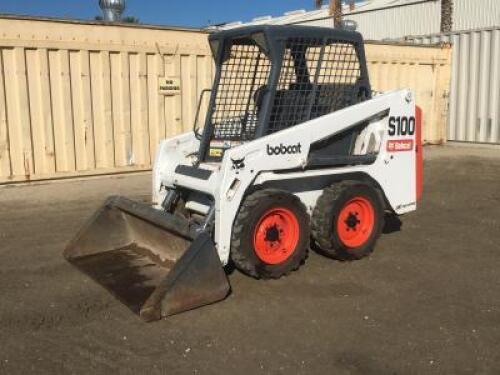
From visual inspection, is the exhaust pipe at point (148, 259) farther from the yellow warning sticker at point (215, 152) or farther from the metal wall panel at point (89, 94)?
the metal wall panel at point (89, 94)

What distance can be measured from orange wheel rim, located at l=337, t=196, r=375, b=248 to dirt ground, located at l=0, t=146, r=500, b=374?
23 centimetres

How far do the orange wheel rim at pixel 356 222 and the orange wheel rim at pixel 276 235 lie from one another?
20.5 inches

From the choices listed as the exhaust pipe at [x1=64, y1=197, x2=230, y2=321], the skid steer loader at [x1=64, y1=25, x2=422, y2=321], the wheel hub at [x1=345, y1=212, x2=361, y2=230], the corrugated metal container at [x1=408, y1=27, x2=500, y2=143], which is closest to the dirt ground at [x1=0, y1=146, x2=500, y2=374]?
the exhaust pipe at [x1=64, y1=197, x2=230, y2=321]

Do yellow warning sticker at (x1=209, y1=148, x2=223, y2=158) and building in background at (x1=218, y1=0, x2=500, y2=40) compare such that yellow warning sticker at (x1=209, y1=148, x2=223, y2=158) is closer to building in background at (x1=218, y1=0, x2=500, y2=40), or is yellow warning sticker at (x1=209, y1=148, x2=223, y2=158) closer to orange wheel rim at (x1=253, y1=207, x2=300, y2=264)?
orange wheel rim at (x1=253, y1=207, x2=300, y2=264)

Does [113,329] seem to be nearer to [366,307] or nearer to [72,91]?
[366,307]

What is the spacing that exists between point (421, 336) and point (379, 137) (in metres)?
2.14

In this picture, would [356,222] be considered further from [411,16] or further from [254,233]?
[411,16]

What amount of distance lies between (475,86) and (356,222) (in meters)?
9.67

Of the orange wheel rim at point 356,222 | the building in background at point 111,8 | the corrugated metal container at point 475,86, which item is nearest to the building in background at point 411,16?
the corrugated metal container at point 475,86

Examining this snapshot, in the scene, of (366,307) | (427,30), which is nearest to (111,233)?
(366,307)

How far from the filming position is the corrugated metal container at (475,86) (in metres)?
12.9

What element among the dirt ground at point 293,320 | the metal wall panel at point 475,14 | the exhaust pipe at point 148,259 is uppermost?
the metal wall panel at point 475,14

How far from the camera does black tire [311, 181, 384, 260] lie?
15.9 feet

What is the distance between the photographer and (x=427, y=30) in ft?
93.4
